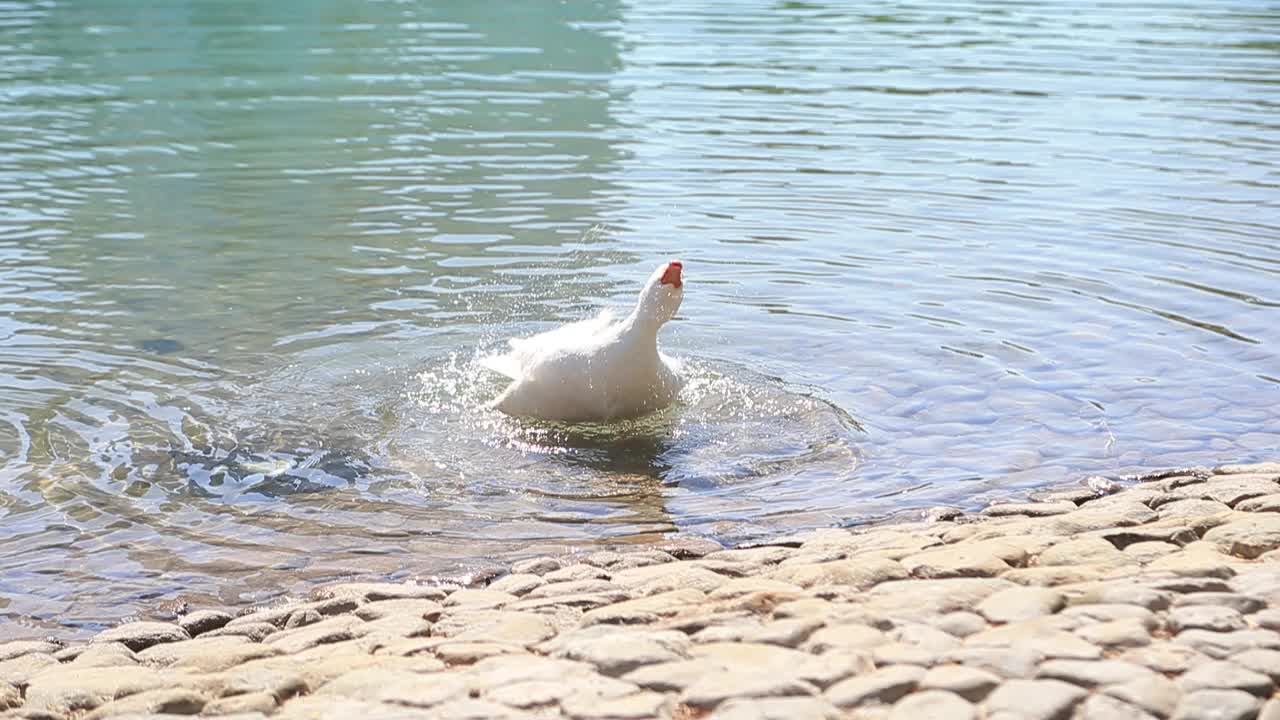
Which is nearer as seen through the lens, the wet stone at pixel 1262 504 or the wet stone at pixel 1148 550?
the wet stone at pixel 1148 550

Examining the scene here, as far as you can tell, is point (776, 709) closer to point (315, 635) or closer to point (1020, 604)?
point (1020, 604)

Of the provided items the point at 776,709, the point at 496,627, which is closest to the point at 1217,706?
the point at 776,709

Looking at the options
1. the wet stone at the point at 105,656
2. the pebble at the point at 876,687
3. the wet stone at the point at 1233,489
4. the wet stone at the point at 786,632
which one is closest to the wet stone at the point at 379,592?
the wet stone at the point at 105,656

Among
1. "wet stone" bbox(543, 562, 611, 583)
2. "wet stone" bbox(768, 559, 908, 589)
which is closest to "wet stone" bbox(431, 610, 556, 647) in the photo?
"wet stone" bbox(543, 562, 611, 583)

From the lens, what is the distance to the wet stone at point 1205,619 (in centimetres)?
527

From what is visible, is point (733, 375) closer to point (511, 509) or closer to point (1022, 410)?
point (1022, 410)

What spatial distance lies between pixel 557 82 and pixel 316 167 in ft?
21.7

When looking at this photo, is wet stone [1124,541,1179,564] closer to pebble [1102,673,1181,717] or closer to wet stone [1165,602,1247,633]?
wet stone [1165,602,1247,633]

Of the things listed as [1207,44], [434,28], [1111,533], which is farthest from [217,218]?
[1207,44]

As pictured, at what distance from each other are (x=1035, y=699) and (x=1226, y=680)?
64 centimetres

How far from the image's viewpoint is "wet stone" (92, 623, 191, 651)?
→ 21.0 feet

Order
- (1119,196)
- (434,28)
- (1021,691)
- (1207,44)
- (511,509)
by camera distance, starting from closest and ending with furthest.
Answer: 1. (1021,691)
2. (511,509)
3. (1119,196)
4. (1207,44)
5. (434,28)

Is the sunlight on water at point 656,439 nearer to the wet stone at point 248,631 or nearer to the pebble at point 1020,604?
the wet stone at point 248,631

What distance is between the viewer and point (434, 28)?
29.4 m
